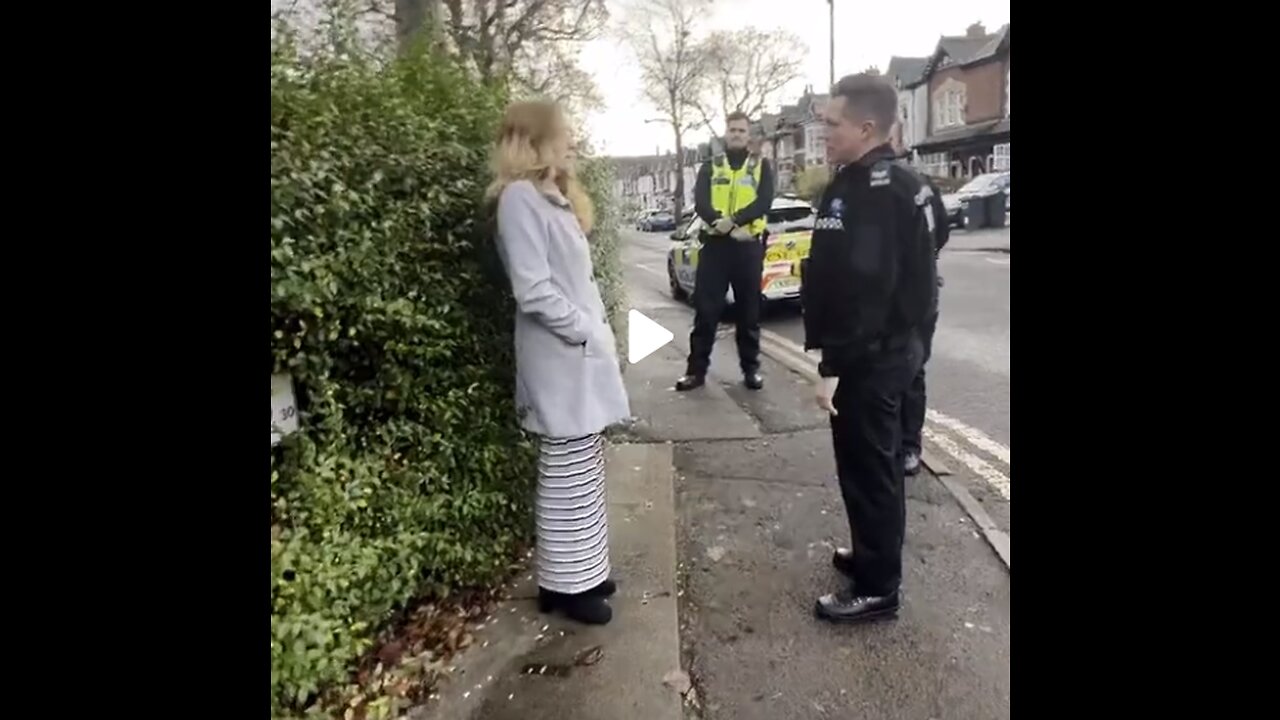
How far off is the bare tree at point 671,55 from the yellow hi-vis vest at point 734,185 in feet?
1.09

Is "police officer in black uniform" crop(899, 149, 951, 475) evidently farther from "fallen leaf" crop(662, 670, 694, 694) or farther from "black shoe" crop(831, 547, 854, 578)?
"fallen leaf" crop(662, 670, 694, 694)

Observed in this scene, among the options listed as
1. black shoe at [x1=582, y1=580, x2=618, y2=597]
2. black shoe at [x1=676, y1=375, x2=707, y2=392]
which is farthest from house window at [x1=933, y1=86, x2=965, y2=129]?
black shoe at [x1=676, y1=375, x2=707, y2=392]

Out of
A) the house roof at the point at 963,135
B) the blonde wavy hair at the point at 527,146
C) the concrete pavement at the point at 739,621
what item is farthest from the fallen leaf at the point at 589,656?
the house roof at the point at 963,135

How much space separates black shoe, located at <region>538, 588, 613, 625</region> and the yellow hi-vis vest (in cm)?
145

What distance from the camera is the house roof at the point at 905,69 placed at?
2.18m

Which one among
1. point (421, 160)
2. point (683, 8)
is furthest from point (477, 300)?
point (683, 8)

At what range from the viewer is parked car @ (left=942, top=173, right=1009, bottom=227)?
176cm

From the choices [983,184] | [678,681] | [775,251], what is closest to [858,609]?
[678,681]

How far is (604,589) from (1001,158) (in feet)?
5.58

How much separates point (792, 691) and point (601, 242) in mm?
1770

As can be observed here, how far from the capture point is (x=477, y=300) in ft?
8.39

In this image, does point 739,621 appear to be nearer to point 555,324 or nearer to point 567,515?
point 567,515
